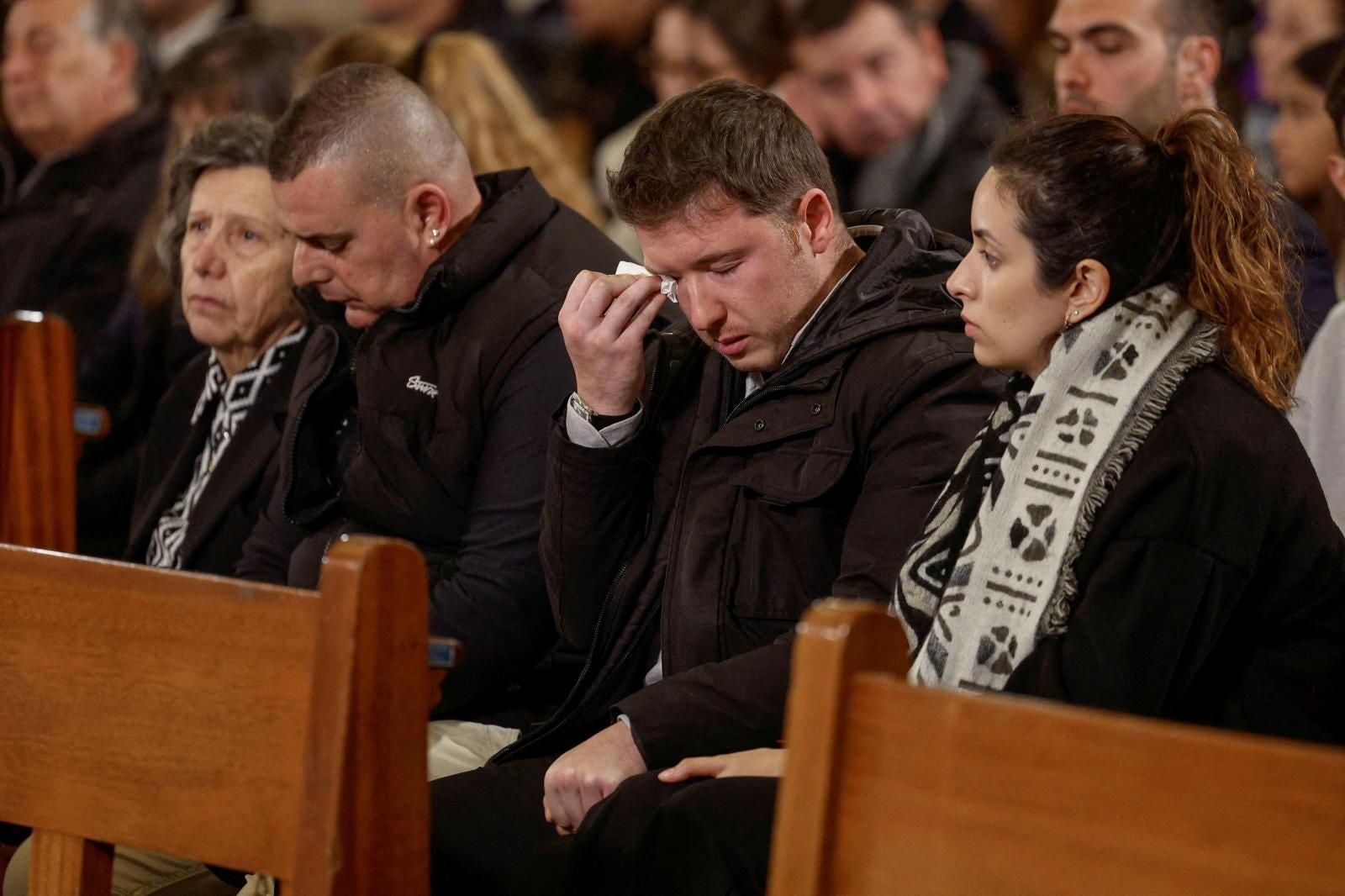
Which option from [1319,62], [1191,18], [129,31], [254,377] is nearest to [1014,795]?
[254,377]

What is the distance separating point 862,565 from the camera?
5.98ft

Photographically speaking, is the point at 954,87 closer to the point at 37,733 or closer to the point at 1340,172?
the point at 1340,172

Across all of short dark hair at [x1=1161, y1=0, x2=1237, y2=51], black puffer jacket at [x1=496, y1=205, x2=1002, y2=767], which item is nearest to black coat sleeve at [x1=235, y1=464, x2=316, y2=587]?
black puffer jacket at [x1=496, y1=205, x2=1002, y2=767]

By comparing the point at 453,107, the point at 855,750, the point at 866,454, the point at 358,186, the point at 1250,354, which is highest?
the point at 453,107

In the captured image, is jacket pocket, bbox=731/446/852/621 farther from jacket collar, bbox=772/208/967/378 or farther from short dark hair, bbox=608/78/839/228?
short dark hair, bbox=608/78/839/228

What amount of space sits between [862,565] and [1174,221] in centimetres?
49

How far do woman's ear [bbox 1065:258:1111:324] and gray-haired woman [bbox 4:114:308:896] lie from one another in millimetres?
1388

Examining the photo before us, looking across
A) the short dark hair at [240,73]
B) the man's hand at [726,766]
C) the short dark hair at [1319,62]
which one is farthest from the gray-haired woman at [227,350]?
the short dark hair at [1319,62]

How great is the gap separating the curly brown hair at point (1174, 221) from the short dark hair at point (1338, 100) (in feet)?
2.58

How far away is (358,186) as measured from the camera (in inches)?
93.6

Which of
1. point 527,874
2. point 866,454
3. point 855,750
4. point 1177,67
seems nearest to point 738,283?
point 866,454

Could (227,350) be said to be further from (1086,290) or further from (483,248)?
(1086,290)

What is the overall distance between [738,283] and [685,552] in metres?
0.32

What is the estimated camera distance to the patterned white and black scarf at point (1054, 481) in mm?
1606
